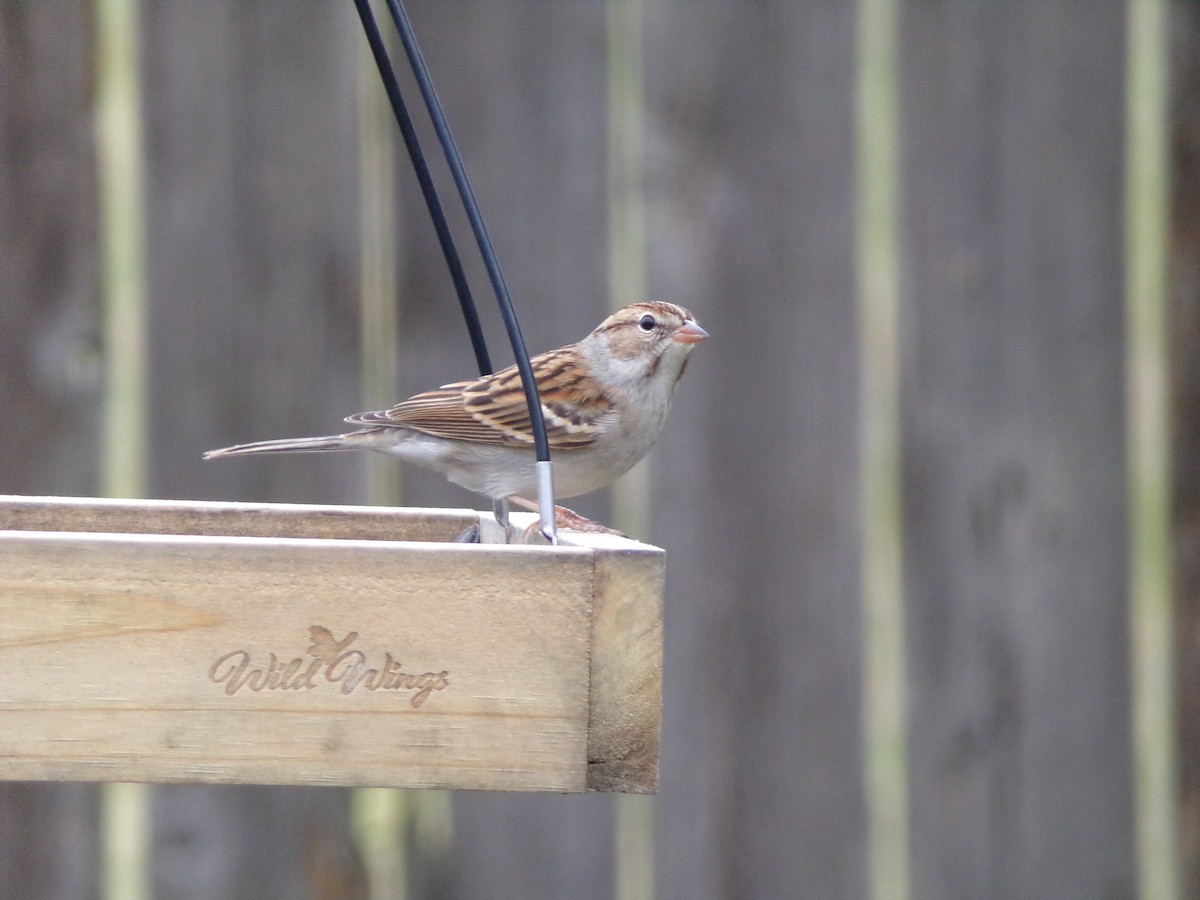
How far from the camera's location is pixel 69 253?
2225 mm

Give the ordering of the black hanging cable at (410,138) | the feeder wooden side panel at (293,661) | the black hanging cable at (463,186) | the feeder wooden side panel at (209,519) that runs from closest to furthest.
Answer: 1. the feeder wooden side panel at (293,661)
2. the black hanging cable at (463,186)
3. the black hanging cable at (410,138)
4. the feeder wooden side panel at (209,519)

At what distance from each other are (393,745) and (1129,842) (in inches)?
59.2

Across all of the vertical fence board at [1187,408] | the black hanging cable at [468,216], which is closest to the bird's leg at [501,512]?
the black hanging cable at [468,216]

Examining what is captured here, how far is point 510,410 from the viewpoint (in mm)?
2324

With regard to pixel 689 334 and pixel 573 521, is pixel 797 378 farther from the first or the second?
pixel 573 521

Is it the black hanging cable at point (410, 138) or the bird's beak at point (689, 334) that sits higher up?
the black hanging cable at point (410, 138)

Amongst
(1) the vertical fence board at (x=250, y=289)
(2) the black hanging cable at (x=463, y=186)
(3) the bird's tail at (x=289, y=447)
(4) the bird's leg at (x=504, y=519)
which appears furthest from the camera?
(1) the vertical fence board at (x=250, y=289)

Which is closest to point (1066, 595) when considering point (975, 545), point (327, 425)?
point (975, 545)

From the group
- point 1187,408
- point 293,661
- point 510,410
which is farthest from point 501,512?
point 1187,408

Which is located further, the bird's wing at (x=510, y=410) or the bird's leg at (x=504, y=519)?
the bird's wing at (x=510, y=410)

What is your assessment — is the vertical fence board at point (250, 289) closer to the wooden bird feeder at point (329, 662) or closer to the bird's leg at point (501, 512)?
the bird's leg at point (501, 512)

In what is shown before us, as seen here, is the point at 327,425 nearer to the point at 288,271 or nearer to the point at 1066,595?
the point at 288,271

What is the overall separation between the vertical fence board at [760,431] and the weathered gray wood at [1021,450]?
121 mm

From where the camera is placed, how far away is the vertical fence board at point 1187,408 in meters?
2.35
